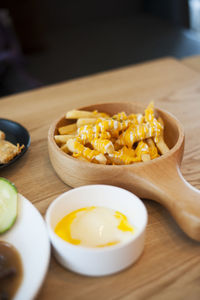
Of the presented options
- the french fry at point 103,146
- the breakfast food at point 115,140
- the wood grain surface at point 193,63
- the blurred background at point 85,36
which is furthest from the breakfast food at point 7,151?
the blurred background at point 85,36

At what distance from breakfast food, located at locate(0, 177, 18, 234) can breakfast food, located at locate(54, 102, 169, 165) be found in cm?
17

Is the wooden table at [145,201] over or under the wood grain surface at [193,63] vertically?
over

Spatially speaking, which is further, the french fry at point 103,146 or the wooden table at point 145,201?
the french fry at point 103,146

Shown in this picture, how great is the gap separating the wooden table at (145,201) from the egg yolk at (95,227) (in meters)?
0.06

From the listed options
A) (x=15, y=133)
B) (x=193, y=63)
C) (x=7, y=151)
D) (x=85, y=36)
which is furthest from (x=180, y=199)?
(x=85, y=36)

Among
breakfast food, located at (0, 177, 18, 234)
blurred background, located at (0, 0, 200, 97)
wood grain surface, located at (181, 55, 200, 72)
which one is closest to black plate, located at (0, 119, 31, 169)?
breakfast food, located at (0, 177, 18, 234)

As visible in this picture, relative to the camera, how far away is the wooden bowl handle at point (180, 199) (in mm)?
654

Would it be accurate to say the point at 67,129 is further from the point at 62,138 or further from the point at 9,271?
the point at 9,271

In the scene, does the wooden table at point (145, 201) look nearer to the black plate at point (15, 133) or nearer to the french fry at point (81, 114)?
the black plate at point (15, 133)

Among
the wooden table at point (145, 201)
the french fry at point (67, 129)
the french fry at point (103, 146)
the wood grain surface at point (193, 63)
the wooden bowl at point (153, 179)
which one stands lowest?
the wood grain surface at point (193, 63)

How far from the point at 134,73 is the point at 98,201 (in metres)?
1.05

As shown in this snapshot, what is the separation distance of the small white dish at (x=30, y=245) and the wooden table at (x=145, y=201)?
0.05 m

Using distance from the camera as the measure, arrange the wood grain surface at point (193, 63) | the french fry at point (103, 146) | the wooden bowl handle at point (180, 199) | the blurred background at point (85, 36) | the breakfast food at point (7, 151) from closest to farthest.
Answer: the wooden bowl handle at point (180, 199) < the french fry at point (103, 146) < the breakfast food at point (7, 151) < the wood grain surface at point (193, 63) < the blurred background at point (85, 36)

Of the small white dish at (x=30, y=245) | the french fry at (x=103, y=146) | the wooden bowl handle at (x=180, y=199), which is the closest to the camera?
the small white dish at (x=30, y=245)
